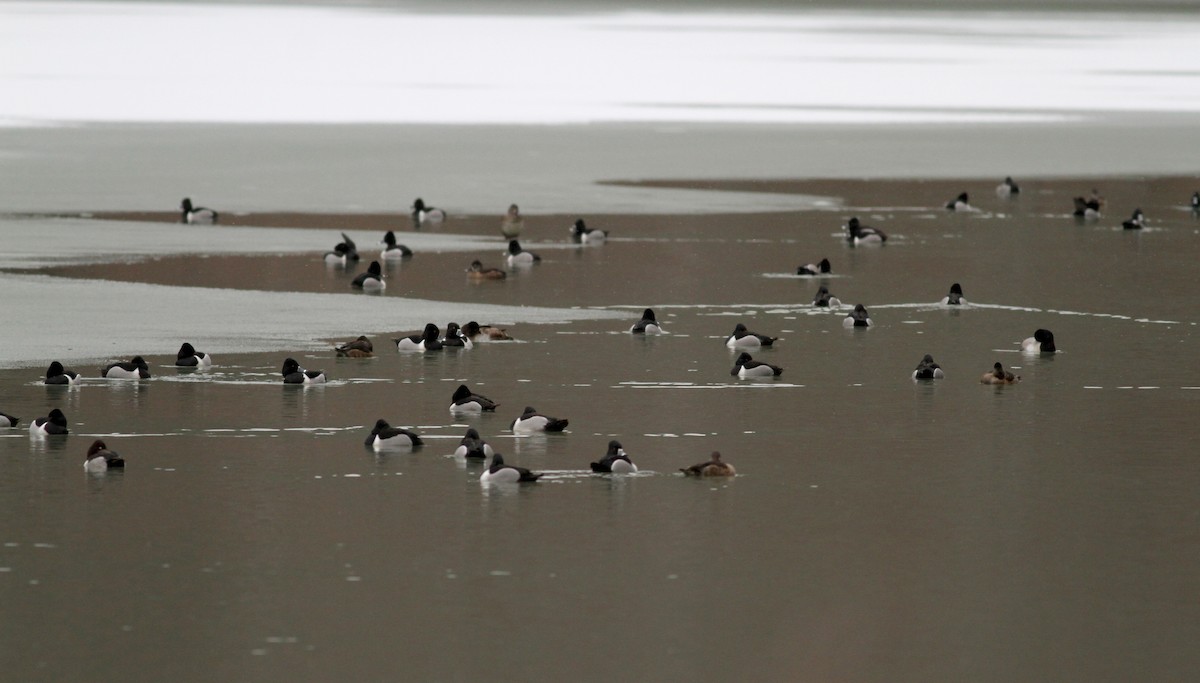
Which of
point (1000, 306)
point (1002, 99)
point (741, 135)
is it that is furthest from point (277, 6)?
point (1000, 306)

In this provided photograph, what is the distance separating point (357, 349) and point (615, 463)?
5.97 m

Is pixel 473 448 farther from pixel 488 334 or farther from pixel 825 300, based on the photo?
pixel 825 300

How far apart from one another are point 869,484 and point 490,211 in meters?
22.9

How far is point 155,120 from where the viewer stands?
54312 mm

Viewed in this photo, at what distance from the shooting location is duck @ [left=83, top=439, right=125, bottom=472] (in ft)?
43.1

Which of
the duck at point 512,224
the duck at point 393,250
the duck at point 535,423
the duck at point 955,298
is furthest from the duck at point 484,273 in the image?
the duck at point 535,423

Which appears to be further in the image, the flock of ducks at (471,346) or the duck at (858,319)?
the duck at (858,319)

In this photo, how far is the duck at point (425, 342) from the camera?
18875 mm

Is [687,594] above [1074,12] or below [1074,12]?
below

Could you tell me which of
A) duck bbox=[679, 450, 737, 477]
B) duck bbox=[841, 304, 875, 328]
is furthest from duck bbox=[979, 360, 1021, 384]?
duck bbox=[679, 450, 737, 477]

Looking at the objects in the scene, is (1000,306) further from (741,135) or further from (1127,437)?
(741,135)

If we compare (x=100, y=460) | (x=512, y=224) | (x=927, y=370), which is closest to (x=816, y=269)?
(x=512, y=224)

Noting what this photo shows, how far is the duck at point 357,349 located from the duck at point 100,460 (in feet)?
17.9

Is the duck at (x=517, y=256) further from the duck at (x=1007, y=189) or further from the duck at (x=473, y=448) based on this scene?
the duck at (x=1007, y=189)
